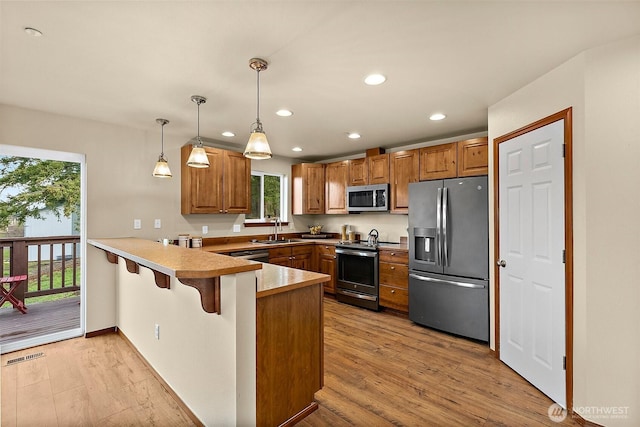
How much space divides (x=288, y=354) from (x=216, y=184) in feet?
9.31

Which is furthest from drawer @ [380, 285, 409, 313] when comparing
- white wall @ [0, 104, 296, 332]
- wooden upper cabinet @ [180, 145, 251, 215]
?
white wall @ [0, 104, 296, 332]

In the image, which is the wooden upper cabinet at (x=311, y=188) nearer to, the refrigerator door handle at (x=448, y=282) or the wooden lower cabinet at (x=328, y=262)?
the wooden lower cabinet at (x=328, y=262)

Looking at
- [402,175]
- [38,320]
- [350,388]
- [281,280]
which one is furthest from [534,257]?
[38,320]

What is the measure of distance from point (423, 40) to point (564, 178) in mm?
1341

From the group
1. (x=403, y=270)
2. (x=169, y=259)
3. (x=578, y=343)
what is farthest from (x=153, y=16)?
(x=403, y=270)

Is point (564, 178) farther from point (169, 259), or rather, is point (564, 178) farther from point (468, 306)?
point (169, 259)

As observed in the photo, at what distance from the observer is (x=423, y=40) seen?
6.01ft

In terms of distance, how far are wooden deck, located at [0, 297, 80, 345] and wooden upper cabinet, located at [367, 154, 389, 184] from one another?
415 cm

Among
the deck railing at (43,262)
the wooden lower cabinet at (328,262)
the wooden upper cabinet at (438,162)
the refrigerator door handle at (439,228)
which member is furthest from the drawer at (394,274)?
the deck railing at (43,262)

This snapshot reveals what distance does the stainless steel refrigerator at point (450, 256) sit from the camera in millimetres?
3162

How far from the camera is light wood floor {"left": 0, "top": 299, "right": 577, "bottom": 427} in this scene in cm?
202

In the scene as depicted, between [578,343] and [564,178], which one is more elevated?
[564,178]

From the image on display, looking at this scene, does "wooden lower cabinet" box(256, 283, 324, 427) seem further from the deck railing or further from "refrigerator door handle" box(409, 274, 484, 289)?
the deck railing

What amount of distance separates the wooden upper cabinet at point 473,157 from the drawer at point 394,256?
1.18 meters
